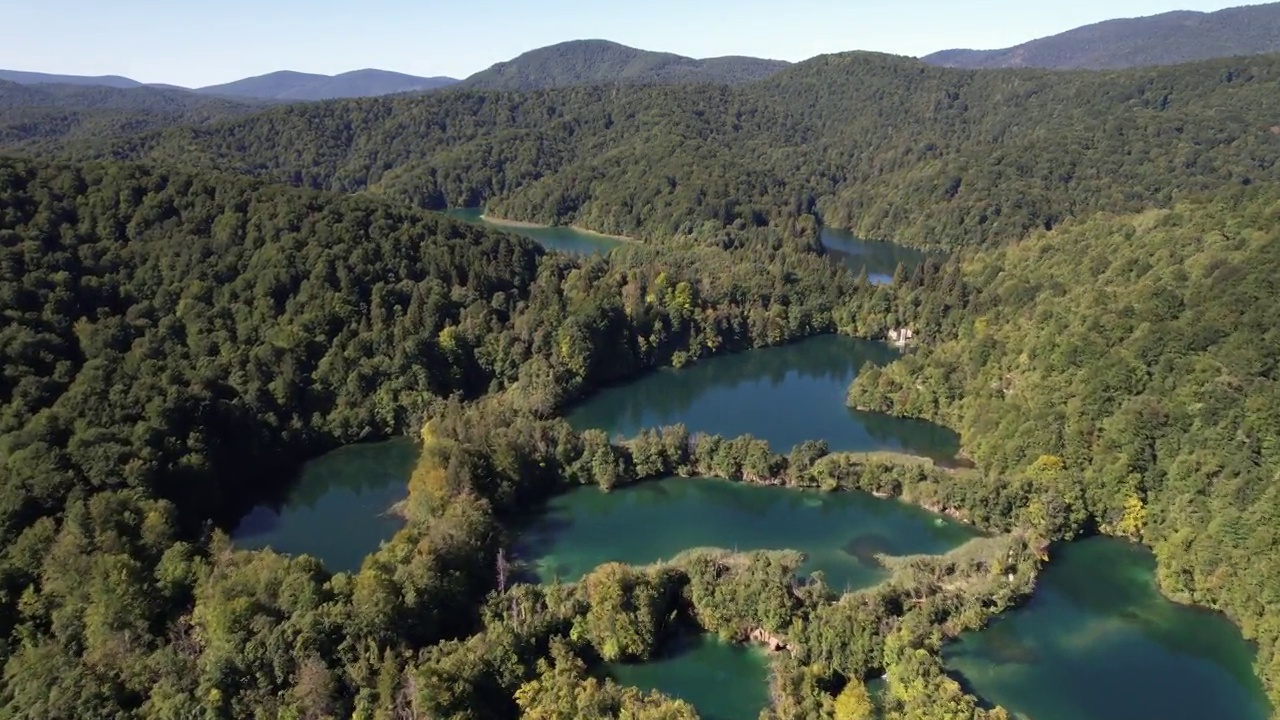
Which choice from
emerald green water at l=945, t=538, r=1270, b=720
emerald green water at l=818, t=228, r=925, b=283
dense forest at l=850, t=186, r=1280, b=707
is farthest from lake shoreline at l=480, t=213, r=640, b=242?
emerald green water at l=945, t=538, r=1270, b=720

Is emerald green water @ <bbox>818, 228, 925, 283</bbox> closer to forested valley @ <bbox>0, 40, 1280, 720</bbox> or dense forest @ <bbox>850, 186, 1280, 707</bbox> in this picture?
forested valley @ <bbox>0, 40, 1280, 720</bbox>

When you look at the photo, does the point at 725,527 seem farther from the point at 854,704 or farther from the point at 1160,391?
the point at 1160,391

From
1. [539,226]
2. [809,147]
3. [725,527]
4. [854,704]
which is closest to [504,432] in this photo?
[725,527]

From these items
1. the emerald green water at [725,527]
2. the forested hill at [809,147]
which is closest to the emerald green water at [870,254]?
the forested hill at [809,147]

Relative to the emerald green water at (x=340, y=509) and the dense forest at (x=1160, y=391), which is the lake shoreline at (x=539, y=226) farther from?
the emerald green water at (x=340, y=509)

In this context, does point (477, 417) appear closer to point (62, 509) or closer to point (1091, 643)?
point (62, 509)
